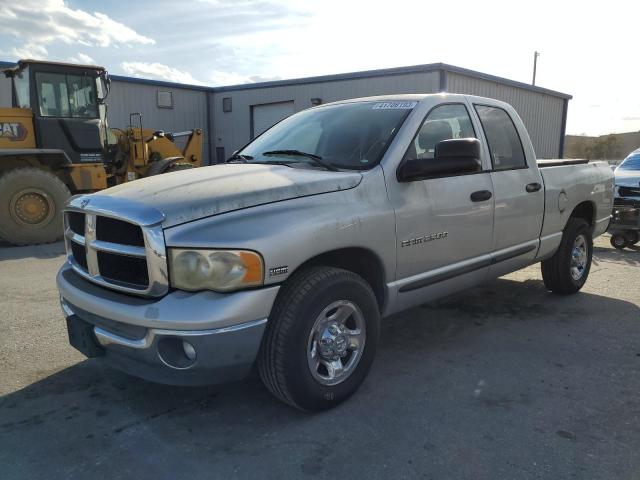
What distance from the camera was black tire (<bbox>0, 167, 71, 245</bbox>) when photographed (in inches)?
336

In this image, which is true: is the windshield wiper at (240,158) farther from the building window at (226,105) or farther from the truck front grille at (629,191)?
the building window at (226,105)

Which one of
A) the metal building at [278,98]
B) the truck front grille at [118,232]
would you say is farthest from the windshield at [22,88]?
the truck front grille at [118,232]

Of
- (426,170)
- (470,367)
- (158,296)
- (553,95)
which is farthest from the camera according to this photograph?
(553,95)

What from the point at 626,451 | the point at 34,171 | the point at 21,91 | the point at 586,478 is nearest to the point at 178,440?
the point at 586,478

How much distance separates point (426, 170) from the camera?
3273 mm

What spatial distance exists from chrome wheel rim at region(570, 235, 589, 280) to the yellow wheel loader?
7979mm

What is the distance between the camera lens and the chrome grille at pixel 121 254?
2529mm

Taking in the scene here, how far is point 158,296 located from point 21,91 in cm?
908

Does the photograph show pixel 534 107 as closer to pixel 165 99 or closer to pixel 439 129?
pixel 165 99

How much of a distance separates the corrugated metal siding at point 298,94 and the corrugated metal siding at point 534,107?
4.58 ft

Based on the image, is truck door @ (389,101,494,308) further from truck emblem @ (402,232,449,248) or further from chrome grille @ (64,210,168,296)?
chrome grille @ (64,210,168,296)

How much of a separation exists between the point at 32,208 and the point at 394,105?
735 centimetres

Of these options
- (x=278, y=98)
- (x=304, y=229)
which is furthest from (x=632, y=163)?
(x=278, y=98)

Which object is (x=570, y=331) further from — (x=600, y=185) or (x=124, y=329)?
(x=124, y=329)
